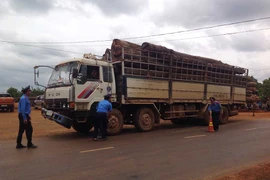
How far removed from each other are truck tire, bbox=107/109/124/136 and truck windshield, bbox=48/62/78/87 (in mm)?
2074

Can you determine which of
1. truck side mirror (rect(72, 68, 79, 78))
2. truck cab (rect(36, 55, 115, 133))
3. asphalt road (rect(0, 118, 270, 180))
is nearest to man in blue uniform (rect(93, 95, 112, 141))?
truck cab (rect(36, 55, 115, 133))

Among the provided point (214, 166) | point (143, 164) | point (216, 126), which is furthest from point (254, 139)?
point (143, 164)

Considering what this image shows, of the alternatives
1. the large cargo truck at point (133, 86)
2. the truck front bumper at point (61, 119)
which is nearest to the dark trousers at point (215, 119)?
the large cargo truck at point (133, 86)

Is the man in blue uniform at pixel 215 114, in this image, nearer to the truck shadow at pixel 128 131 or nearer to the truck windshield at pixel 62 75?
the truck shadow at pixel 128 131

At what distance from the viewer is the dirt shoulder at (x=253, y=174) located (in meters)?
5.14

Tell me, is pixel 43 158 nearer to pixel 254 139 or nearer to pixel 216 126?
pixel 254 139

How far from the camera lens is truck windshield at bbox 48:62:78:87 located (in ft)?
33.7

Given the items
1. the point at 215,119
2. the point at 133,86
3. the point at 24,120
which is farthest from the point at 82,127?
the point at 215,119

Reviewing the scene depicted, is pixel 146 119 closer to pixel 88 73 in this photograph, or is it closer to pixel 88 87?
pixel 88 87

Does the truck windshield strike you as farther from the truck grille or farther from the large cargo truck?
the truck grille

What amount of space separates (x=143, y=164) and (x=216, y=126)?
7.15 m

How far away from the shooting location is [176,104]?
44.5 feet

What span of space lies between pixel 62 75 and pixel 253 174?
7.42 m

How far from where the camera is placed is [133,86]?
11461mm
